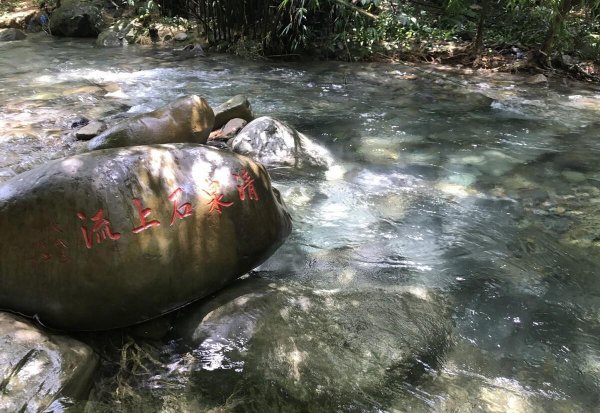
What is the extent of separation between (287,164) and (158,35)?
308 inches

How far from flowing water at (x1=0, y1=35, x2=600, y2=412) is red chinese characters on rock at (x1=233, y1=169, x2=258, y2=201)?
17.6 inches

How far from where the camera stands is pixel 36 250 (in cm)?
214

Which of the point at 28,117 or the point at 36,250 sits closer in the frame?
the point at 36,250

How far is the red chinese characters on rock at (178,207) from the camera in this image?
2.34 m

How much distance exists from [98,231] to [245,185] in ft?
2.62

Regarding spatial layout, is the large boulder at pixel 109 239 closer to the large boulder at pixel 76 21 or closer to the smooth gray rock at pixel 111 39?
the smooth gray rock at pixel 111 39

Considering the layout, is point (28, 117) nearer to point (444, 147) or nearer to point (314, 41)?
point (444, 147)

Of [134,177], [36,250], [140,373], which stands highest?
[134,177]

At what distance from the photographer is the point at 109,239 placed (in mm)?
2164

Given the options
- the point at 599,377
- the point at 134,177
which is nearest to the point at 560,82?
the point at 599,377

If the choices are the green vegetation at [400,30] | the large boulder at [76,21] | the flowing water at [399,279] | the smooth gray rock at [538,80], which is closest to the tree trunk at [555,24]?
the green vegetation at [400,30]

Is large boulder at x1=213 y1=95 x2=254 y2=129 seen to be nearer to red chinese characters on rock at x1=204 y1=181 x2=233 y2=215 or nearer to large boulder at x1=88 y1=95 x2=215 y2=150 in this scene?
large boulder at x1=88 y1=95 x2=215 y2=150

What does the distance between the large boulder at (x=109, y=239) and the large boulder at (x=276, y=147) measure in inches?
74.4

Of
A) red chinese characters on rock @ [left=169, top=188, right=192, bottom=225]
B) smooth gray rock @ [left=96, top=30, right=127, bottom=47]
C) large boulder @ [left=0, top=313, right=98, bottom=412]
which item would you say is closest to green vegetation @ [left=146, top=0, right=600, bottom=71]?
smooth gray rock @ [left=96, top=30, right=127, bottom=47]
